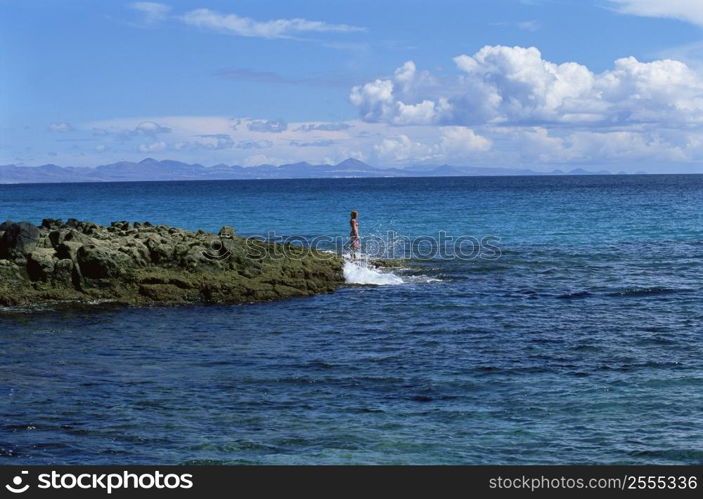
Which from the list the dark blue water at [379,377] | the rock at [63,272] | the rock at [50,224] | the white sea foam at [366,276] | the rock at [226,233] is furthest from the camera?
the rock at [50,224]

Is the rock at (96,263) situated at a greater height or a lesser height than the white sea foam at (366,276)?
greater

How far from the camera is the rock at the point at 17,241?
29641 mm

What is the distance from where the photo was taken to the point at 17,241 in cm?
2988

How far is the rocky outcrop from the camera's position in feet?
94.9

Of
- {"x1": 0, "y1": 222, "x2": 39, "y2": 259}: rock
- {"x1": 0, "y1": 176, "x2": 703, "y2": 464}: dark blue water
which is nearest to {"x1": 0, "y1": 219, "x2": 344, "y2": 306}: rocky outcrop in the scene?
{"x1": 0, "y1": 222, "x2": 39, "y2": 259}: rock

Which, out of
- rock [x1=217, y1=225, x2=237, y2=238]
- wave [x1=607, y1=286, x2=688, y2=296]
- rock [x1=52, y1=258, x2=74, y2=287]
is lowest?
wave [x1=607, y1=286, x2=688, y2=296]

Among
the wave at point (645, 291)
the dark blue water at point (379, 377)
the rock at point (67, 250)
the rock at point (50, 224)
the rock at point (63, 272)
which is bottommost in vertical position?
the dark blue water at point (379, 377)

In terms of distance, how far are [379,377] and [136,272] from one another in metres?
13.8

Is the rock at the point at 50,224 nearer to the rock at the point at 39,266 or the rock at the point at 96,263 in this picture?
the rock at the point at 39,266

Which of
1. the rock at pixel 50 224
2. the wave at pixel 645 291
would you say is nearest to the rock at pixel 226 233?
the rock at pixel 50 224

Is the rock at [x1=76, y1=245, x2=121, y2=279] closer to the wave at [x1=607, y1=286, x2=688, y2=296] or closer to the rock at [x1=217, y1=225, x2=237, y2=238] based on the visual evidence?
the rock at [x1=217, y1=225, x2=237, y2=238]

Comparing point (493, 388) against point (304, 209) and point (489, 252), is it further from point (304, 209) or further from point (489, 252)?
point (304, 209)

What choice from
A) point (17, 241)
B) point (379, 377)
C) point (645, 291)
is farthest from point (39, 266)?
point (645, 291)

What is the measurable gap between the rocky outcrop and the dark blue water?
132cm
